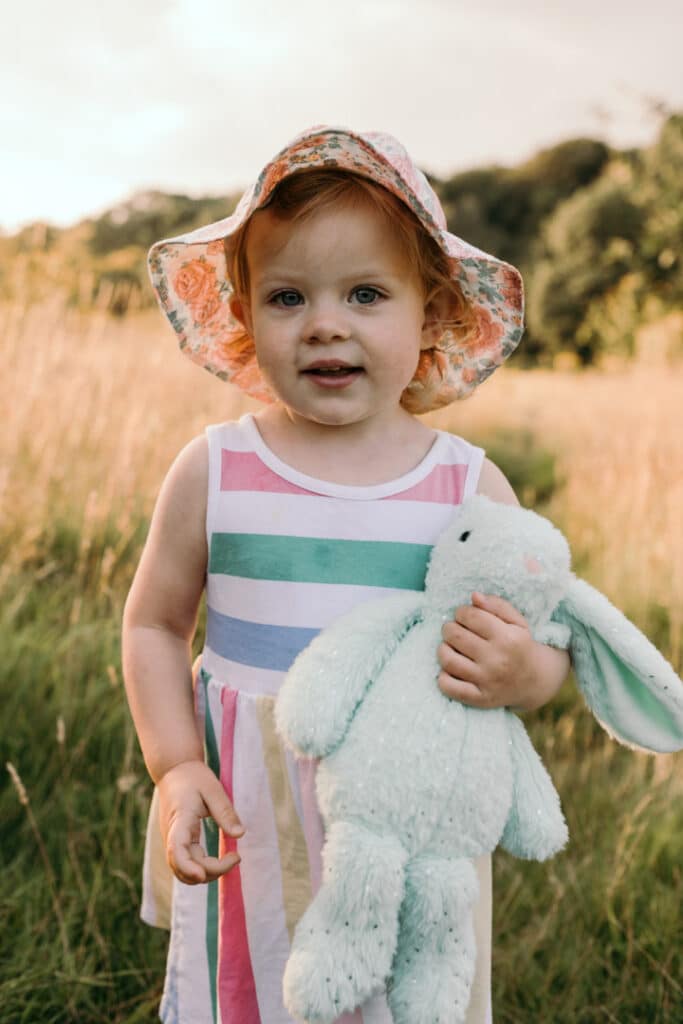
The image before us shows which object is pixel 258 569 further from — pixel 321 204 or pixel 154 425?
pixel 154 425

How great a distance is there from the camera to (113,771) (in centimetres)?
219

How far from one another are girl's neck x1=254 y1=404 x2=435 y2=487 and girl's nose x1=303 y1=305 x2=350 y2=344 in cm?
17

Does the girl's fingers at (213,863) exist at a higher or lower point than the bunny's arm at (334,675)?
lower

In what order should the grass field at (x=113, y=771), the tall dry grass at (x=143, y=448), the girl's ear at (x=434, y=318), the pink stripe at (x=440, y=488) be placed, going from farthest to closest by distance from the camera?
the tall dry grass at (x=143, y=448) → the grass field at (x=113, y=771) → the girl's ear at (x=434, y=318) → the pink stripe at (x=440, y=488)

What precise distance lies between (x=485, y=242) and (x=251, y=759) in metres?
27.9

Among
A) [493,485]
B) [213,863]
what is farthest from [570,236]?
[213,863]

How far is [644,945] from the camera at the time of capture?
1.89m

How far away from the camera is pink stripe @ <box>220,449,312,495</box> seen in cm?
131

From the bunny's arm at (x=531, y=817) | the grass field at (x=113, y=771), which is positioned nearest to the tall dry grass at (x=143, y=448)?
the grass field at (x=113, y=771)

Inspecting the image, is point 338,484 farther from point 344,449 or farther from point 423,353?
point 423,353

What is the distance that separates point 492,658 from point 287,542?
0.34 meters

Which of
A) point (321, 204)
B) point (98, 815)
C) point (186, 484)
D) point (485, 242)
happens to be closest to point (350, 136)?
point (321, 204)

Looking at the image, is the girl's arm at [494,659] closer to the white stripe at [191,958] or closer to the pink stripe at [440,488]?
the pink stripe at [440,488]

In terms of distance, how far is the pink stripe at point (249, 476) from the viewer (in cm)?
131
